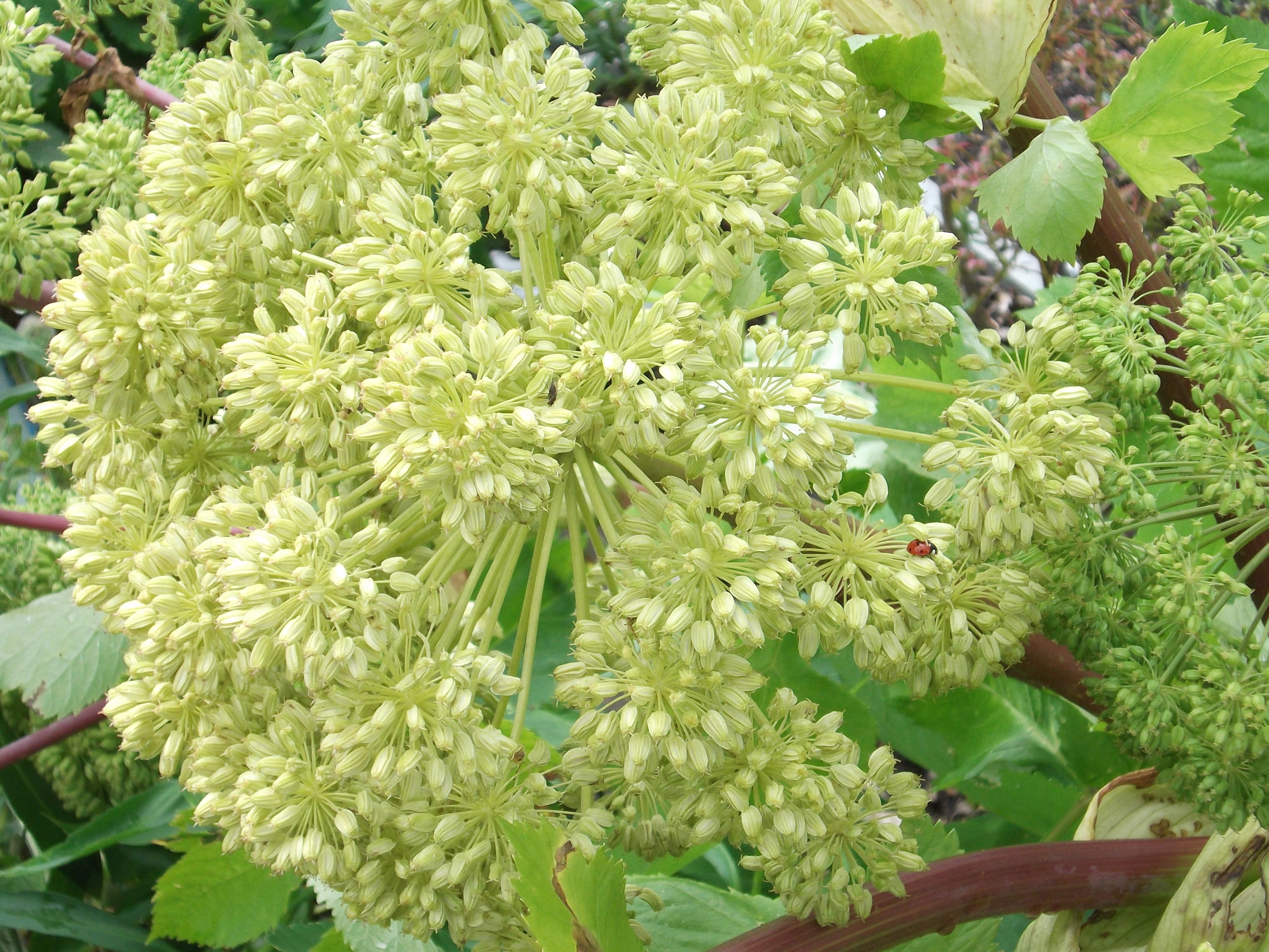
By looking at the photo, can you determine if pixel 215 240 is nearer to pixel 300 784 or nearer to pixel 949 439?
pixel 300 784

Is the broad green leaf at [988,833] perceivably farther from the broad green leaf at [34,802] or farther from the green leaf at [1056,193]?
the broad green leaf at [34,802]

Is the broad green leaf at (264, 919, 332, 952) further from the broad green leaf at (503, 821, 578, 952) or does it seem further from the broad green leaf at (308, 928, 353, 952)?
the broad green leaf at (503, 821, 578, 952)

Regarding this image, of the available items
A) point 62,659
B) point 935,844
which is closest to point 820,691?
point 935,844

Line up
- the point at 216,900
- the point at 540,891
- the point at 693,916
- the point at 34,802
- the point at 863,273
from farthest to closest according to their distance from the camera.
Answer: the point at 34,802 → the point at 216,900 → the point at 693,916 → the point at 863,273 → the point at 540,891

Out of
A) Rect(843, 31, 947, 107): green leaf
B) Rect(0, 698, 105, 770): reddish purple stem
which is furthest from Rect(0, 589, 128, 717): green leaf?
Rect(843, 31, 947, 107): green leaf

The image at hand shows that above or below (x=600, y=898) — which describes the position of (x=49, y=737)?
below

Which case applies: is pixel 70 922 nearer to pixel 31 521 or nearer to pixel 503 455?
pixel 31 521
